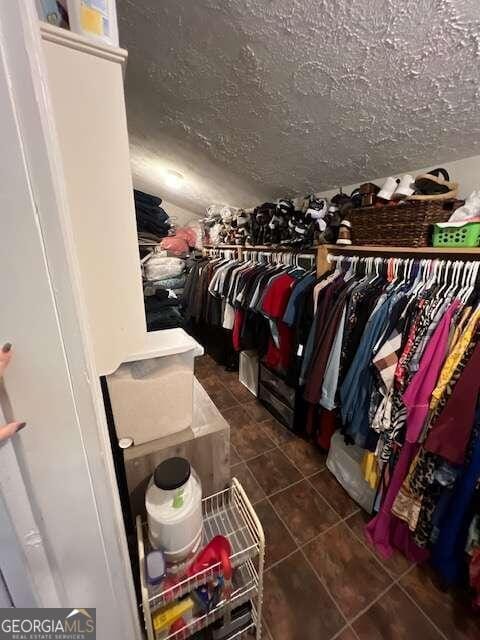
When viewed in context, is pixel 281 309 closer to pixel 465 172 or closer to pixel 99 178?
pixel 465 172

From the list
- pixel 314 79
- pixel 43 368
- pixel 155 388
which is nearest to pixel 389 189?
pixel 314 79

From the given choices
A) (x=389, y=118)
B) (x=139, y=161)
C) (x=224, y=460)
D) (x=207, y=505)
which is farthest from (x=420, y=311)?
(x=139, y=161)

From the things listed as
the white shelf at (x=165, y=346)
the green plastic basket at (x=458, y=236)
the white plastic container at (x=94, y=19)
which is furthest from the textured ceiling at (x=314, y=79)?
the white shelf at (x=165, y=346)

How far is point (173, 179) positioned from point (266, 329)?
1.87 m

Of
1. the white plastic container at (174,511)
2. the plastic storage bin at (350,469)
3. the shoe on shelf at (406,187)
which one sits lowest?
the plastic storage bin at (350,469)

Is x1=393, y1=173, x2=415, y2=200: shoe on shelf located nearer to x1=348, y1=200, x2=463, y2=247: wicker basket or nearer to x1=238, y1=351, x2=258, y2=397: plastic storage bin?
x1=348, y1=200, x2=463, y2=247: wicker basket

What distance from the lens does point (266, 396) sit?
2086 mm

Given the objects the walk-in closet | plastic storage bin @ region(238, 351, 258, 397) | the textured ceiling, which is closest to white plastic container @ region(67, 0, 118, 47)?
the walk-in closet

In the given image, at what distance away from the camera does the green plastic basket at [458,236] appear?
0.93m

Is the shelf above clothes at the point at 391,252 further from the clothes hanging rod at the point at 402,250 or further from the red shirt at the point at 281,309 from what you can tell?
the red shirt at the point at 281,309

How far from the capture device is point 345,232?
1.37 meters

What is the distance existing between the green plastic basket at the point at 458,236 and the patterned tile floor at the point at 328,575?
1.38m

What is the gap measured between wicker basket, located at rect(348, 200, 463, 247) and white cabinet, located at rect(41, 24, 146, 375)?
1146 millimetres

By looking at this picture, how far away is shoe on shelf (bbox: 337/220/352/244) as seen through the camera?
4.49ft
